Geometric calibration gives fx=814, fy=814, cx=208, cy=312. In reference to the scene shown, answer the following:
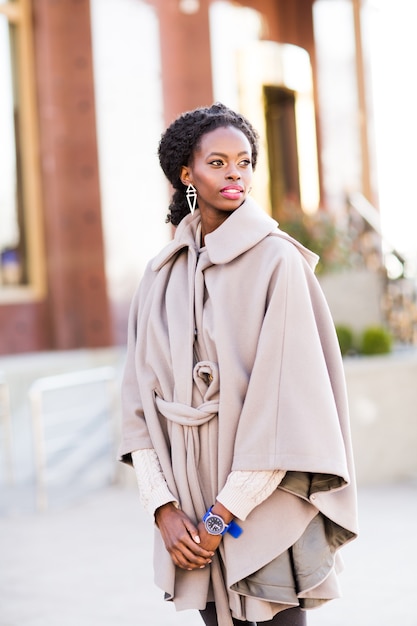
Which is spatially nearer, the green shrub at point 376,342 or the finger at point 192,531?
the finger at point 192,531

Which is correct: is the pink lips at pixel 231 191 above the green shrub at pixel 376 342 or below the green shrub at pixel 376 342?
above

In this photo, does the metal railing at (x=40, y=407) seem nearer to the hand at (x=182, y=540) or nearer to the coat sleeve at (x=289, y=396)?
the hand at (x=182, y=540)

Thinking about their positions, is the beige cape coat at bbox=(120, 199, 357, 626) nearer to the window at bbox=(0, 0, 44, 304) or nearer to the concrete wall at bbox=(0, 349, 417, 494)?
the concrete wall at bbox=(0, 349, 417, 494)

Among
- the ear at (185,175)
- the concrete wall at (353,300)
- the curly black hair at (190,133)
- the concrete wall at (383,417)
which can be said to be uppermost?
the curly black hair at (190,133)

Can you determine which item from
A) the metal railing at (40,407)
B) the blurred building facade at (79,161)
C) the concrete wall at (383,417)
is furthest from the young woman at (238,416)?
the blurred building facade at (79,161)

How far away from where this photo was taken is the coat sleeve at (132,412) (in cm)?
198

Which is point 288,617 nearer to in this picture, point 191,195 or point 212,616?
point 212,616

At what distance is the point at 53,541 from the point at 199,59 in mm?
7490

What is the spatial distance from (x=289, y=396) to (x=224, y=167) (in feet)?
1.83

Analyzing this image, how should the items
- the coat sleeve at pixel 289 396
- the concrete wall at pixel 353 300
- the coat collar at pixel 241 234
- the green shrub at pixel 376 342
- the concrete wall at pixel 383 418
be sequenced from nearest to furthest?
1. the coat sleeve at pixel 289 396
2. the coat collar at pixel 241 234
3. the concrete wall at pixel 383 418
4. the green shrub at pixel 376 342
5. the concrete wall at pixel 353 300

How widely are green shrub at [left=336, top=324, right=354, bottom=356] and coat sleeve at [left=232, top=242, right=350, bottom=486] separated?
502cm

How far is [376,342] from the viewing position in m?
6.59

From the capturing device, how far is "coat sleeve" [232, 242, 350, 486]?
69.2 inches

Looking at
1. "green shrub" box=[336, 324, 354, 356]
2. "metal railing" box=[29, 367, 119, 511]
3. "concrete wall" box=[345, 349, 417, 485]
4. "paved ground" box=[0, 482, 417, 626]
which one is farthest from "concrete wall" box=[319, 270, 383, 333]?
"metal railing" box=[29, 367, 119, 511]
